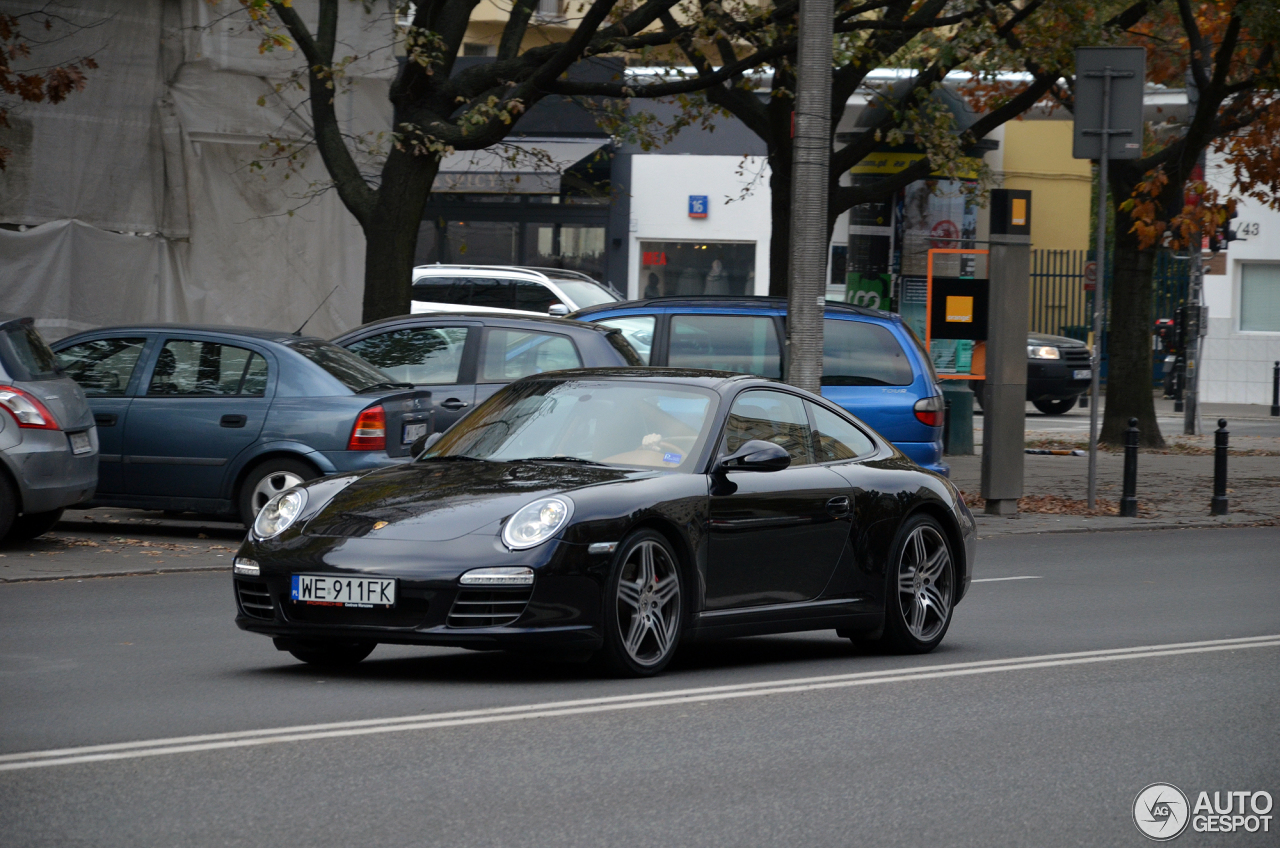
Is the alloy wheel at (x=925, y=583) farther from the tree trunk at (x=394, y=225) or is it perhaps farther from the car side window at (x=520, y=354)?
the tree trunk at (x=394, y=225)

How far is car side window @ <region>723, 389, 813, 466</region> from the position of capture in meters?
8.43

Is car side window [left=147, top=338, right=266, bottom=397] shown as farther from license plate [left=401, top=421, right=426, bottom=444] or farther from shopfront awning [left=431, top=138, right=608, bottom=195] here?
shopfront awning [left=431, top=138, right=608, bottom=195]

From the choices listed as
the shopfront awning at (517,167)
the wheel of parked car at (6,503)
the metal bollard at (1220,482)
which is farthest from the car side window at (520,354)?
the shopfront awning at (517,167)

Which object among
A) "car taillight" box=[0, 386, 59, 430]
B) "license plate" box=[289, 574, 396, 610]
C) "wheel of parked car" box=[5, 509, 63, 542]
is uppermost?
"car taillight" box=[0, 386, 59, 430]

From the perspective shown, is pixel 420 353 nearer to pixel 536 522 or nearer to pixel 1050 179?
pixel 536 522

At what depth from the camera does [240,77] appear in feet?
66.7

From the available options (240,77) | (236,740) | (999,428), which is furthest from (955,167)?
(236,740)

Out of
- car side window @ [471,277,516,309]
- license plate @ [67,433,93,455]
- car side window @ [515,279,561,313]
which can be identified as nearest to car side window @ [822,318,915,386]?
license plate @ [67,433,93,455]

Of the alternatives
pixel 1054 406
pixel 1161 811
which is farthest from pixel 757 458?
pixel 1054 406

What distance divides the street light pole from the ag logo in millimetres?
8568

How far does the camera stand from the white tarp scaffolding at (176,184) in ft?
61.5

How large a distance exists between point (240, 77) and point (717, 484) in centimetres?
1380

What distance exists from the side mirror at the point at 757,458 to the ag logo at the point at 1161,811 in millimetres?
2519

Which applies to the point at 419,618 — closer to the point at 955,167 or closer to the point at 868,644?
the point at 868,644
